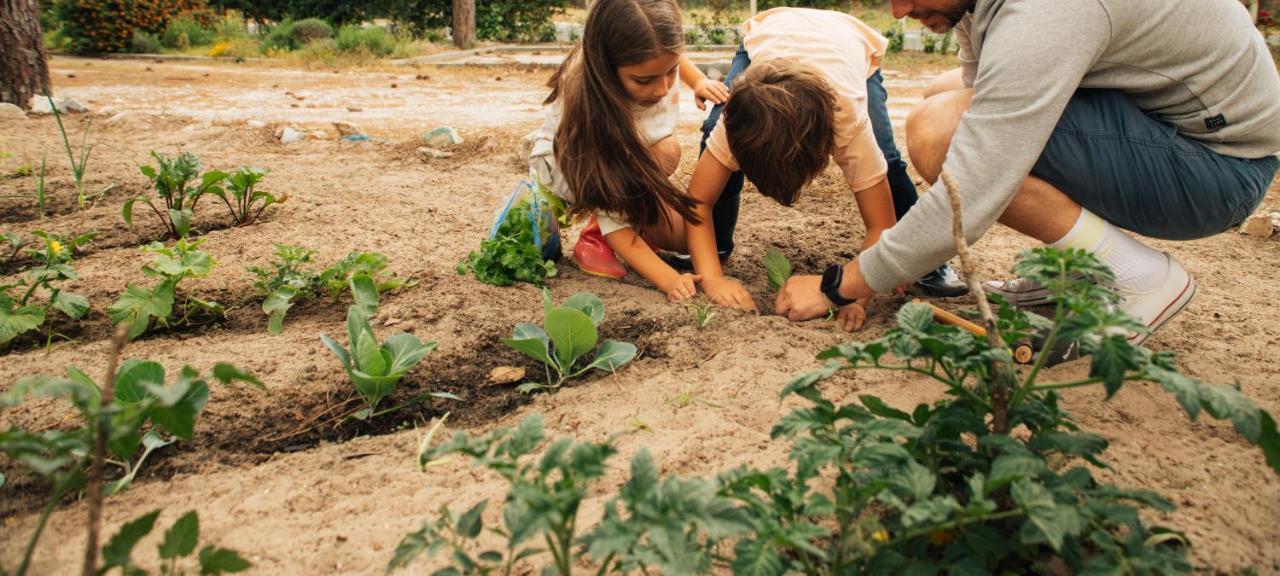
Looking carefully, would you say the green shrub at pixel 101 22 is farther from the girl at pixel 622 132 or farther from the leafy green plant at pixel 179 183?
the girl at pixel 622 132

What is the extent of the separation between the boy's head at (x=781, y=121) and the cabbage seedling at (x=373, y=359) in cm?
104

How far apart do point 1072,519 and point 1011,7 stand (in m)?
1.24

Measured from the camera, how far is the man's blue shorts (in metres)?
1.98

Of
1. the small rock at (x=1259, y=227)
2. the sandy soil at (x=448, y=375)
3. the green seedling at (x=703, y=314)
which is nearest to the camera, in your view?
the sandy soil at (x=448, y=375)

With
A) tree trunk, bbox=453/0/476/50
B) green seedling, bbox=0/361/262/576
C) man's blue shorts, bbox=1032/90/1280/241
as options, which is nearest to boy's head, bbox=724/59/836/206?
man's blue shorts, bbox=1032/90/1280/241

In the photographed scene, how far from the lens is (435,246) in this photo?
9.92 feet

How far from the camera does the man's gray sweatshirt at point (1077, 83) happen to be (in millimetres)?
1798

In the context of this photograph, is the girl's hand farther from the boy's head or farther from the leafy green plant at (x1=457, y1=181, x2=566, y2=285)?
the leafy green plant at (x1=457, y1=181, x2=566, y2=285)

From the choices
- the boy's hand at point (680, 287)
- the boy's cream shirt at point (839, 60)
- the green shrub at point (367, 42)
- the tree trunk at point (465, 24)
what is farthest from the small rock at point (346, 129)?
the tree trunk at point (465, 24)

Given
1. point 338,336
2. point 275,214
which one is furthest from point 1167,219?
point 275,214

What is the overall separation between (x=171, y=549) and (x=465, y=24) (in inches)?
515

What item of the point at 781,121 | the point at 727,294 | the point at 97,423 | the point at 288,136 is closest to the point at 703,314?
the point at 727,294

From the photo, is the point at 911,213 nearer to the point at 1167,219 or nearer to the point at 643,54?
the point at 1167,219

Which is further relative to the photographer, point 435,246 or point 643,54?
point 435,246
